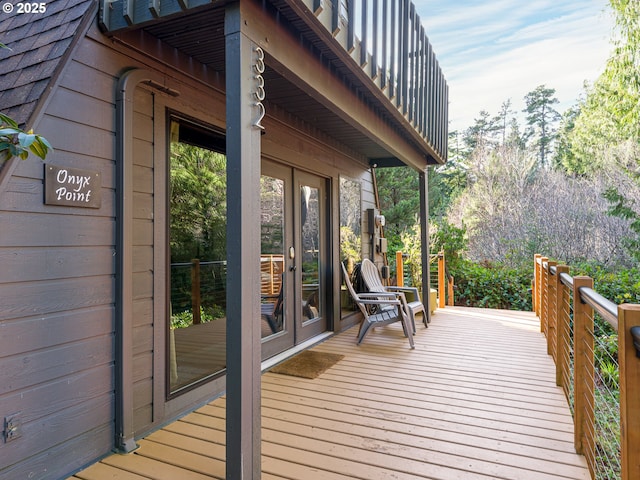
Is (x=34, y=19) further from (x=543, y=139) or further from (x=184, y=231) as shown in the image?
(x=543, y=139)

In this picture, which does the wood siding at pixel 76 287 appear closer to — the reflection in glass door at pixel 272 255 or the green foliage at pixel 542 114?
the reflection in glass door at pixel 272 255

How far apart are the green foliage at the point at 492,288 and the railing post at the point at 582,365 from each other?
256 inches

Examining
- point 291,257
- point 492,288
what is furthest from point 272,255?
point 492,288

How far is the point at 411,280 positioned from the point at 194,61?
6.27 m

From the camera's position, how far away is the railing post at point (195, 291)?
284cm

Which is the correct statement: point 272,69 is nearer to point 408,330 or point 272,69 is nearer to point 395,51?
point 395,51

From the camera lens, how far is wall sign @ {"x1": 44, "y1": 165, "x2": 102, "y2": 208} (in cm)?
188

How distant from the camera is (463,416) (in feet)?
8.66

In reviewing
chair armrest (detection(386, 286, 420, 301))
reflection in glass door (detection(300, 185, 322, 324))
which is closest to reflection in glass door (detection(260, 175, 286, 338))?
reflection in glass door (detection(300, 185, 322, 324))

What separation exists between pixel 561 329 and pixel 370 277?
102 inches

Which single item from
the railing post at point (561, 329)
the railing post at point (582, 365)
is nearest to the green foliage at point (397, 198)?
the railing post at point (561, 329)

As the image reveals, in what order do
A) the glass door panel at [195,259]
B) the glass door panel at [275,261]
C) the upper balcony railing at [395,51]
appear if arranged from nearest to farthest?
the upper balcony railing at [395,51]
the glass door panel at [195,259]
the glass door panel at [275,261]

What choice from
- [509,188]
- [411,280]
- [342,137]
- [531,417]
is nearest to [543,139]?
[509,188]

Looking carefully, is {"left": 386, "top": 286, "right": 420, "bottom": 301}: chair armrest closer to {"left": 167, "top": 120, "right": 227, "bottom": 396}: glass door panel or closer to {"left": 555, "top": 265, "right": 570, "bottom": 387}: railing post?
{"left": 555, "top": 265, "right": 570, "bottom": 387}: railing post
